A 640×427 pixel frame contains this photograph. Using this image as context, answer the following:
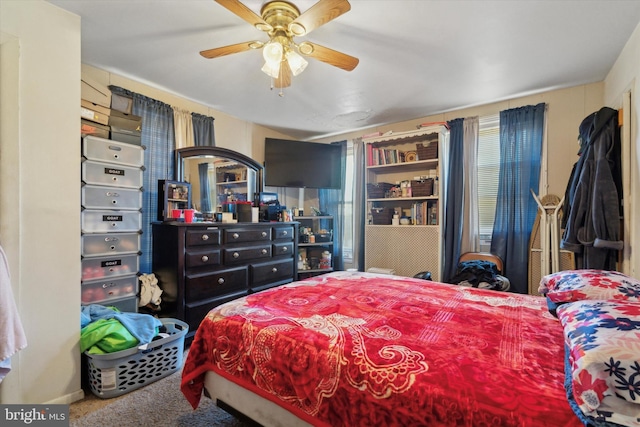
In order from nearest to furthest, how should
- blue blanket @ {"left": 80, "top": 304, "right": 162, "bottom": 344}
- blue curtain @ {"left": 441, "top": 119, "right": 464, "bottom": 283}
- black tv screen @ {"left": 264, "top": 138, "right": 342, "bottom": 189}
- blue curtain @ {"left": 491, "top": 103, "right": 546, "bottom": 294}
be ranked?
blue blanket @ {"left": 80, "top": 304, "right": 162, "bottom": 344}, blue curtain @ {"left": 491, "top": 103, "right": 546, "bottom": 294}, blue curtain @ {"left": 441, "top": 119, "right": 464, "bottom": 283}, black tv screen @ {"left": 264, "top": 138, "right": 342, "bottom": 189}

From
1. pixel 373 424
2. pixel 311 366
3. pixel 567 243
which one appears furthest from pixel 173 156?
pixel 567 243

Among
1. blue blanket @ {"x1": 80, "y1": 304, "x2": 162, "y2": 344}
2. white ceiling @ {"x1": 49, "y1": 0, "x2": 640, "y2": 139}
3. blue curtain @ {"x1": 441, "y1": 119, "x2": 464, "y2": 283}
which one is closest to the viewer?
white ceiling @ {"x1": 49, "y1": 0, "x2": 640, "y2": 139}

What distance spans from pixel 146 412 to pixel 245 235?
1656 mm

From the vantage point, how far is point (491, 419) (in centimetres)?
77

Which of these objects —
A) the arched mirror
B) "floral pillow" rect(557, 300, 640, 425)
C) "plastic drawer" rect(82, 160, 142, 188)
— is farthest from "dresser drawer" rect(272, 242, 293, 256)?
"floral pillow" rect(557, 300, 640, 425)

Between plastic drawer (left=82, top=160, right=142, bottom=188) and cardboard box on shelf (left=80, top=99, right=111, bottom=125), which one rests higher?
cardboard box on shelf (left=80, top=99, right=111, bottom=125)

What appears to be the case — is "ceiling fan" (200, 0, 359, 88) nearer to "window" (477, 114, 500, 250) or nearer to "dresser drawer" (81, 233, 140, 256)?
"dresser drawer" (81, 233, 140, 256)

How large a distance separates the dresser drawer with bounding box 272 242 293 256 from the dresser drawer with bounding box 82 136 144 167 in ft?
5.20

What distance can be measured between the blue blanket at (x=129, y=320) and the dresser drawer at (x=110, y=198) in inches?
28.9

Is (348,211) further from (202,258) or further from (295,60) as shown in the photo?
(295,60)

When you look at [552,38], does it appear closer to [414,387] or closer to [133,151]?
[414,387]

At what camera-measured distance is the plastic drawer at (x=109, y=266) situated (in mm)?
2164

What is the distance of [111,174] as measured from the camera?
7.36 ft

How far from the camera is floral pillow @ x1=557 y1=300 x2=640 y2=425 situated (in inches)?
27.4
